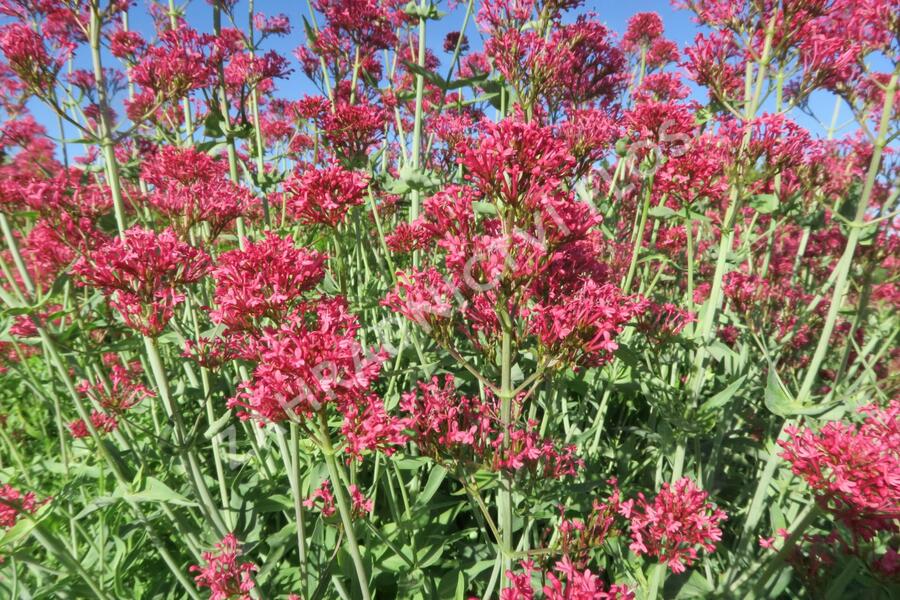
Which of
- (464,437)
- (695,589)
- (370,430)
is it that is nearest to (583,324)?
(464,437)

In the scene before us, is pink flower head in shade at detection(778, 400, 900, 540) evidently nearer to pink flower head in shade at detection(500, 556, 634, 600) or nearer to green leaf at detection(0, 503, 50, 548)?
A: pink flower head in shade at detection(500, 556, 634, 600)

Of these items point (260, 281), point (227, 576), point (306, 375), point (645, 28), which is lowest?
point (227, 576)

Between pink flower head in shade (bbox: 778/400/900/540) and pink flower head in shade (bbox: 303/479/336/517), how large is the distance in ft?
6.51

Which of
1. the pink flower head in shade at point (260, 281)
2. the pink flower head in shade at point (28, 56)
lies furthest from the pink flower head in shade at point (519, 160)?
the pink flower head in shade at point (28, 56)

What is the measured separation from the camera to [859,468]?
5.86 feet

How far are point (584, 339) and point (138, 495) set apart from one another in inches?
75.1

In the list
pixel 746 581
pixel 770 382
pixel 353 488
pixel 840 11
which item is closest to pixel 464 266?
pixel 353 488

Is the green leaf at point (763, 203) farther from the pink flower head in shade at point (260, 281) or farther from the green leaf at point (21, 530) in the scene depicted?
the green leaf at point (21, 530)

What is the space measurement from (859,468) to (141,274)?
2.81 m

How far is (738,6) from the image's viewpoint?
2934 millimetres

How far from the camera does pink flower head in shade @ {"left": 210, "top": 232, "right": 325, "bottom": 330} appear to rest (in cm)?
178

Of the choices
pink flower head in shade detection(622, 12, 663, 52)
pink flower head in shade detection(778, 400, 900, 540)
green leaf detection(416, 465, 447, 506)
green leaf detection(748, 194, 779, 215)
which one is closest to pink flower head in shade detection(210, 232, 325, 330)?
green leaf detection(416, 465, 447, 506)

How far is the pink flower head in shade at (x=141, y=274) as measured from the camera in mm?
1920

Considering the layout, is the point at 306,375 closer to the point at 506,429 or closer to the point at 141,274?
the point at 506,429
